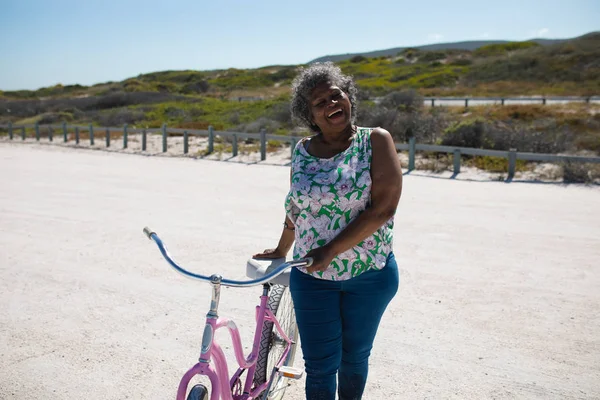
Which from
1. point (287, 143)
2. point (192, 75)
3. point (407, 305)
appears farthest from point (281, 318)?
point (192, 75)

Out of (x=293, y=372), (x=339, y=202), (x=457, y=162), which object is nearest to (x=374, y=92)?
(x=457, y=162)

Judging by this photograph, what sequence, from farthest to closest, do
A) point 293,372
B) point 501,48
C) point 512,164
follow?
point 501,48, point 512,164, point 293,372

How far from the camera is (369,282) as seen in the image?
7.95ft

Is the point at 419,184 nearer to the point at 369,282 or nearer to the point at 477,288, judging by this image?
the point at 477,288

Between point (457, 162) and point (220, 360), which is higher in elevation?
point (457, 162)

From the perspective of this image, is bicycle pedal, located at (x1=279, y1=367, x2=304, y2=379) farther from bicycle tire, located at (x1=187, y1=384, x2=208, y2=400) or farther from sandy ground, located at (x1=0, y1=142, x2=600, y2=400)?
sandy ground, located at (x1=0, y1=142, x2=600, y2=400)

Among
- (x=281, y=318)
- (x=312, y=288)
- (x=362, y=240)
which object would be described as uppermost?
(x=362, y=240)

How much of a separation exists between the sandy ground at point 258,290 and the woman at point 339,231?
50.2 inches

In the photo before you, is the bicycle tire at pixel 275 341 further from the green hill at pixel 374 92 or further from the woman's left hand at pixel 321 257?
the green hill at pixel 374 92

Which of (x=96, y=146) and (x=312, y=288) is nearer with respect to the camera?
(x=312, y=288)

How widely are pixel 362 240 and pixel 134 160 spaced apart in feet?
50.6

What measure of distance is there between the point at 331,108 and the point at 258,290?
10.7 ft

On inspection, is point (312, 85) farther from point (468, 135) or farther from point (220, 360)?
point (468, 135)

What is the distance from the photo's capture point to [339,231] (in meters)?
2.38
